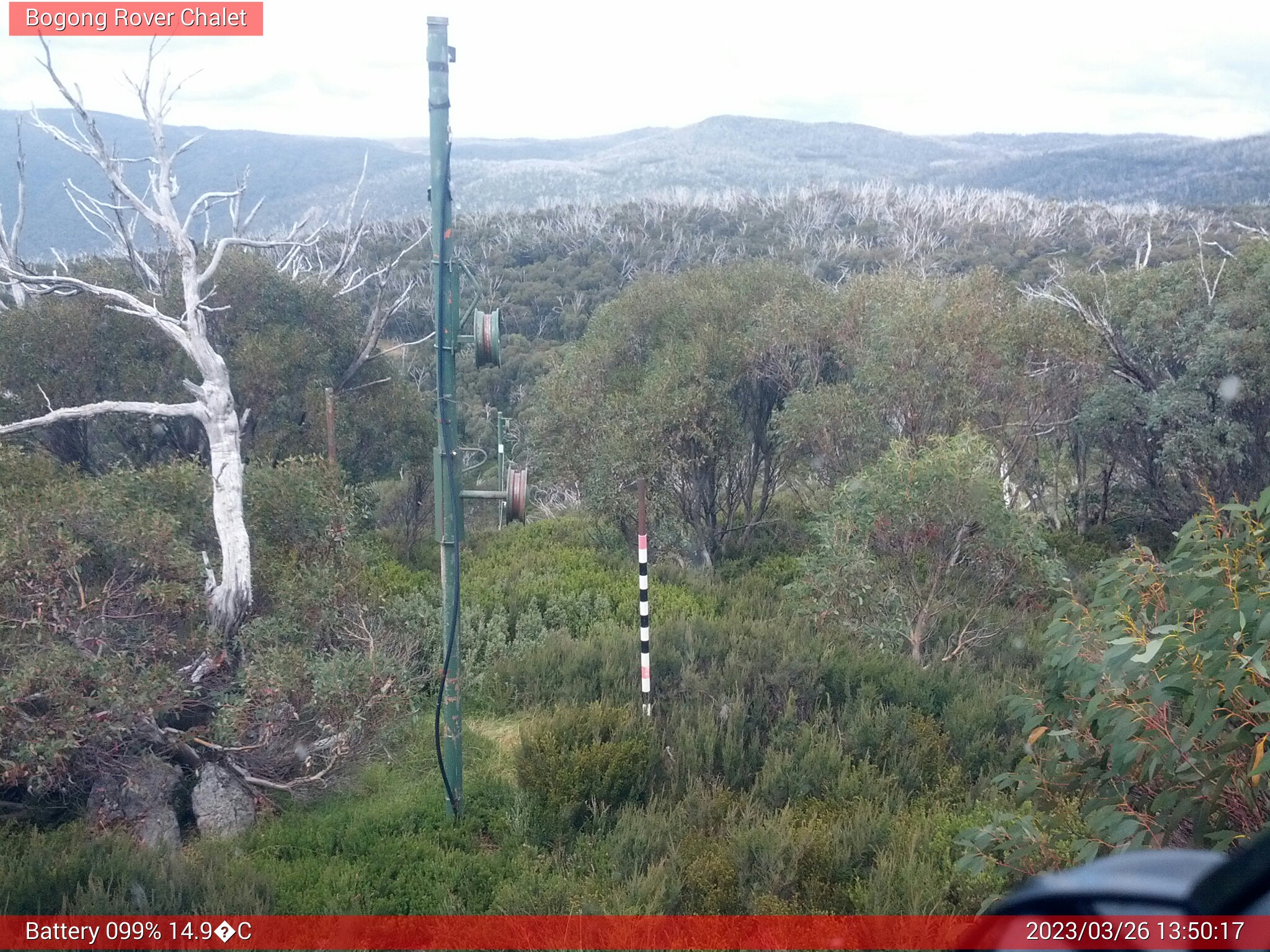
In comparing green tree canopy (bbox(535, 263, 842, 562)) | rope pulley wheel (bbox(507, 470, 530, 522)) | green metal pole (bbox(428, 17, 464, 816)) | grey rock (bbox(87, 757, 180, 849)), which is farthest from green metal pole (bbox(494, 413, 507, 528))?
green tree canopy (bbox(535, 263, 842, 562))

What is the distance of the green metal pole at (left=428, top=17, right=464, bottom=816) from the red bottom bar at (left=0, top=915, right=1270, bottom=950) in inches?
54.1

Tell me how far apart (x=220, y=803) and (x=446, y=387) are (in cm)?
343

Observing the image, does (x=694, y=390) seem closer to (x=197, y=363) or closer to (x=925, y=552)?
(x=925, y=552)

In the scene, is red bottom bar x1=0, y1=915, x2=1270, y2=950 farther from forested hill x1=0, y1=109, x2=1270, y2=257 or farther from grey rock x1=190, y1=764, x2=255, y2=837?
forested hill x1=0, y1=109, x2=1270, y2=257

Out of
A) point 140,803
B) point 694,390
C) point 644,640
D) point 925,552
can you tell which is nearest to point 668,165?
point 694,390

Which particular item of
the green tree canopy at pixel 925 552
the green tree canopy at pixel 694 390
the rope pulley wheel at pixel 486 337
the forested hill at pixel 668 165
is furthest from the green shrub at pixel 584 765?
the forested hill at pixel 668 165

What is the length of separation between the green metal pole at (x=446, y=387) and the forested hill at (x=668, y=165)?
5176 cm

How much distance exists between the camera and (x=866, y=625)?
9961mm

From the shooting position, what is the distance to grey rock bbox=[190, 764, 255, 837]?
6535mm

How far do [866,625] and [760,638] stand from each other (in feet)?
4.02

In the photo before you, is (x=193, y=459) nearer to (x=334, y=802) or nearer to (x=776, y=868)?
(x=334, y=802)

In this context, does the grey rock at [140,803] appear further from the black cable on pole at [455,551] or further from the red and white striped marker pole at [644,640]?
the red and white striped marker pole at [644,640]

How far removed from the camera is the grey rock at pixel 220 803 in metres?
6.54

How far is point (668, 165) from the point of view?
10988 centimetres
